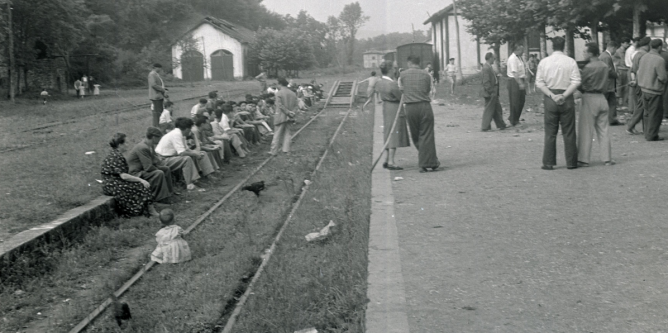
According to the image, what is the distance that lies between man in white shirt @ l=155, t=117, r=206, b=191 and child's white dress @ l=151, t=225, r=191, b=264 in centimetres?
430

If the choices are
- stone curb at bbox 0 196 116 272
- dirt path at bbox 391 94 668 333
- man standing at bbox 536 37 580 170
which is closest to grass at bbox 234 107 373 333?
dirt path at bbox 391 94 668 333

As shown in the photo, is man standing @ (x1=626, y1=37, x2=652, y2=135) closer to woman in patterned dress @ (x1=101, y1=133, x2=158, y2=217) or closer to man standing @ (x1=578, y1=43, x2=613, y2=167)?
man standing @ (x1=578, y1=43, x2=613, y2=167)

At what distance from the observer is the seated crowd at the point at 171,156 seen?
10641 millimetres

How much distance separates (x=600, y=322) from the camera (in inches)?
198

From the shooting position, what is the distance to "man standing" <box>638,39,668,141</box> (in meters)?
12.6

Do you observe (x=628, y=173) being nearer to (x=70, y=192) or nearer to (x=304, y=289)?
(x=304, y=289)

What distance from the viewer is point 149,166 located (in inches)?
442

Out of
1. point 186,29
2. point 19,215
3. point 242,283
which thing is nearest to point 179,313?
point 242,283

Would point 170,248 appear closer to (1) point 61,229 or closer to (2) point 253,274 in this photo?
(2) point 253,274

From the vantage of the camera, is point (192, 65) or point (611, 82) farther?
point (192, 65)

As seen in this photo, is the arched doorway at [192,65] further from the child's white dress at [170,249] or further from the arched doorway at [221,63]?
the child's white dress at [170,249]

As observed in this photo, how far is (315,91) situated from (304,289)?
3177cm

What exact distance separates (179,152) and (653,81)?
776 cm

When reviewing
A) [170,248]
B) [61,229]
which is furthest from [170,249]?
[61,229]
